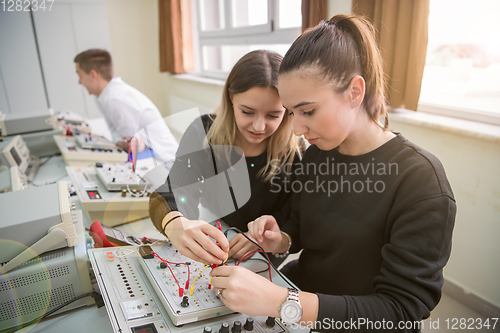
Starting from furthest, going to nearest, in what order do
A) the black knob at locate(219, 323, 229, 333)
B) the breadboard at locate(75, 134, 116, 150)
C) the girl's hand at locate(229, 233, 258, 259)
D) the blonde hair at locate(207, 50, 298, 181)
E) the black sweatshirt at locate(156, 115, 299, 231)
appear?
1. the breadboard at locate(75, 134, 116, 150)
2. the black sweatshirt at locate(156, 115, 299, 231)
3. the blonde hair at locate(207, 50, 298, 181)
4. the girl's hand at locate(229, 233, 258, 259)
5. the black knob at locate(219, 323, 229, 333)

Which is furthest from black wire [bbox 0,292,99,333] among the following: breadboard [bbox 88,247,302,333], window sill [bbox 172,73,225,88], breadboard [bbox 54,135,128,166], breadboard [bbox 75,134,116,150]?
window sill [bbox 172,73,225,88]

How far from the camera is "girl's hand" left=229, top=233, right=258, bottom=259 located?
93cm

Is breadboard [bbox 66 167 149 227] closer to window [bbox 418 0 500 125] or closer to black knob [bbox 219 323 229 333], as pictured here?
black knob [bbox 219 323 229 333]

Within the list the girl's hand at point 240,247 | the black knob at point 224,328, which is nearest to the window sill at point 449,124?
the girl's hand at point 240,247

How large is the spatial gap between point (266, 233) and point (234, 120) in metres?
0.49

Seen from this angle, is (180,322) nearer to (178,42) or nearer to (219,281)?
(219,281)

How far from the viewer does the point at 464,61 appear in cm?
185

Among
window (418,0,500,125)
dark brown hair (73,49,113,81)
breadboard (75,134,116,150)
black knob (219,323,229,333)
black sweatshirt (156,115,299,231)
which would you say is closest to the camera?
black knob (219,323,229,333)

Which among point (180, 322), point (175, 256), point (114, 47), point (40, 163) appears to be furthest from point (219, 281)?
point (114, 47)

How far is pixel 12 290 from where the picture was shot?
77 centimetres

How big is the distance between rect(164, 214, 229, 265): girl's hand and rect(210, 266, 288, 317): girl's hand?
0.41 feet

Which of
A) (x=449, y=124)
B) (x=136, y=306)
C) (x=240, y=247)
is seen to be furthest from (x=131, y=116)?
→ (x=449, y=124)

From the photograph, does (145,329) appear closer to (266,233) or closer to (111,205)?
(266,233)

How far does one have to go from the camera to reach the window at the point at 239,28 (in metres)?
2.93
